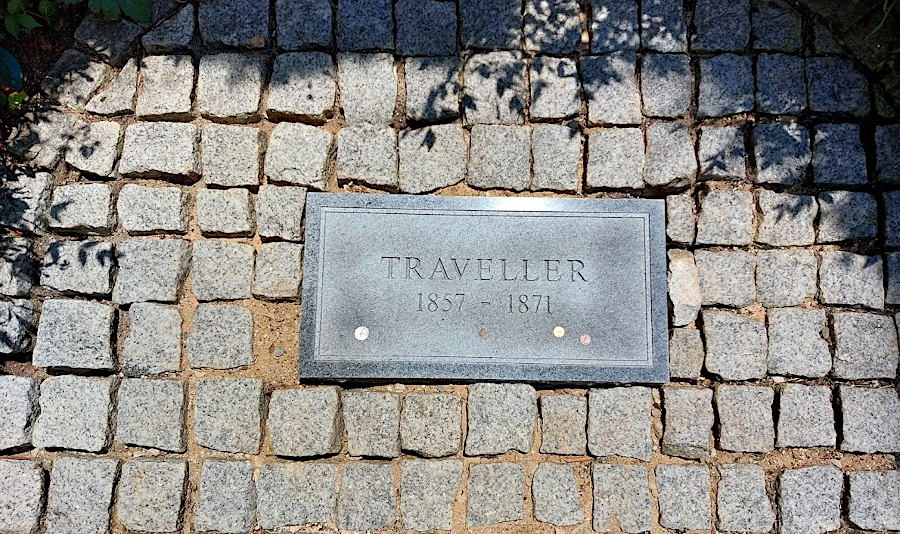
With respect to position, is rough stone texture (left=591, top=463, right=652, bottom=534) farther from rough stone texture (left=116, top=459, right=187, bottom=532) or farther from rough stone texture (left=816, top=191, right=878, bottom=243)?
rough stone texture (left=116, top=459, right=187, bottom=532)

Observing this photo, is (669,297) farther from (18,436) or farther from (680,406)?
(18,436)

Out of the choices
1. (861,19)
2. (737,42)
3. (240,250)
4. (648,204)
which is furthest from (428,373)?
(861,19)

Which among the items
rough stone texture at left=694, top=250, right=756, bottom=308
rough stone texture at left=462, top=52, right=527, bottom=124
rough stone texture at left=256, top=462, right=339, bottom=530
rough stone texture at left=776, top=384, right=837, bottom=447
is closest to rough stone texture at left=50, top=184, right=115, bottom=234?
rough stone texture at left=256, top=462, right=339, bottom=530

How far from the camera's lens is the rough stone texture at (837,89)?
120 inches

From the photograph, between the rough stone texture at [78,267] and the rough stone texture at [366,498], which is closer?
the rough stone texture at [366,498]

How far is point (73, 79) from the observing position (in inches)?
120

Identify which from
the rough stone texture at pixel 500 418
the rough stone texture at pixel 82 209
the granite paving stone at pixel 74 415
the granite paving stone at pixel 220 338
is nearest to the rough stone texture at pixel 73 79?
the rough stone texture at pixel 82 209

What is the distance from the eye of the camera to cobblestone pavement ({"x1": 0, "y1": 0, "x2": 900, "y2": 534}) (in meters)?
2.78

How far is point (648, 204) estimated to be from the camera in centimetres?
294

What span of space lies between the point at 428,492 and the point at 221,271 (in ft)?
4.69

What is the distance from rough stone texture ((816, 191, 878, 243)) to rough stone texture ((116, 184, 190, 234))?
3.13 meters

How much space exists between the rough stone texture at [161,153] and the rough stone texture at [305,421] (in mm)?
1190

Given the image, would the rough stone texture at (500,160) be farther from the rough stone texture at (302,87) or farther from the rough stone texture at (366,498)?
the rough stone texture at (366,498)

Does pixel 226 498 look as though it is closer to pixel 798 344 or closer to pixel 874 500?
pixel 798 344
